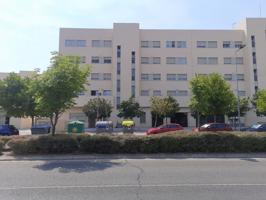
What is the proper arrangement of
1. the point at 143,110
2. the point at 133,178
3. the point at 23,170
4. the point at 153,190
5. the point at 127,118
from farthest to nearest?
the point at 143,110 → the point at 127,118 → the point at 23,170 → the point at 133,178 → the point at 153,190

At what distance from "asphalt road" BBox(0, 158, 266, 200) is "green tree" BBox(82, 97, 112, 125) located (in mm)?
38546

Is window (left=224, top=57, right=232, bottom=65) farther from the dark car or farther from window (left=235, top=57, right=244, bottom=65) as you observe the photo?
the dark car

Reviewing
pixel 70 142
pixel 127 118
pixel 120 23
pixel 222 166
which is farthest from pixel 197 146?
pixel 120 23

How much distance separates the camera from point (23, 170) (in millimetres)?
12023

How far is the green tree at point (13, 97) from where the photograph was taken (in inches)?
1394

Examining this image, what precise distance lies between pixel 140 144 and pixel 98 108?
3724cm

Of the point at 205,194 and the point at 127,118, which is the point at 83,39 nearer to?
the point at 127,118

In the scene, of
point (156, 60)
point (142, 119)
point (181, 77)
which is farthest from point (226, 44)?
point (142, 119)

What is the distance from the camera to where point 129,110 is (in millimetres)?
52906

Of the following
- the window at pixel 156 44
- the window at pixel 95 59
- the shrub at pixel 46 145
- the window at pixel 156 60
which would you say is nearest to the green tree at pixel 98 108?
the window at pixel 95 59

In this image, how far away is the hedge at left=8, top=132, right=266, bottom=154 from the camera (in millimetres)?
16109

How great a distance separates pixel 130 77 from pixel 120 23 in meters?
10.2

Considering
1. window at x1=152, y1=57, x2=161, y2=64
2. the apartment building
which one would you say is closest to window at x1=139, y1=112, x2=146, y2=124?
the apartment building

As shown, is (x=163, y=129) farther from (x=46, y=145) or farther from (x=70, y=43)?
(x=70, y=43)
